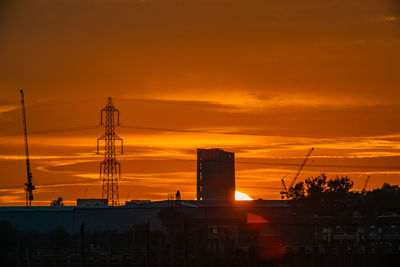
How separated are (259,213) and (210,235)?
57.0 metres

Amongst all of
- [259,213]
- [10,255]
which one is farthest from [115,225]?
[10,255]

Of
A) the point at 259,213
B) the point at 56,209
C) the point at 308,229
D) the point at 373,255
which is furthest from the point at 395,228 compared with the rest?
the point at 56,209

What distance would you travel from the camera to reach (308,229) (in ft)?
536

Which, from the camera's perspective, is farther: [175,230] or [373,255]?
[175,230]

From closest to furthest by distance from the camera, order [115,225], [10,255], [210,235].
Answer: [10,255]
[210,235]
[115,225]

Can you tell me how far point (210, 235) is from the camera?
134000mm

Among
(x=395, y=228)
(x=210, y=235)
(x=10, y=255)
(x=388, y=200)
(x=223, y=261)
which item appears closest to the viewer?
(x=223, y=261)

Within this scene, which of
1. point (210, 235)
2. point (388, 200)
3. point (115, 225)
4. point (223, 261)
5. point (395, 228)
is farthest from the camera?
point (388, 200)

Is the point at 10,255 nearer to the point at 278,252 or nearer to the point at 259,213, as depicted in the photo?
the point at 278,252

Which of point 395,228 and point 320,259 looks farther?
point 395,228

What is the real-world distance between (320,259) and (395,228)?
59.7 meters

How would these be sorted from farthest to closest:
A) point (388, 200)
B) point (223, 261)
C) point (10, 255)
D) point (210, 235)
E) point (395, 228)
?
point (388, 200), point (395, 228), point (210, 235), point (10, 255), point (223, 261)

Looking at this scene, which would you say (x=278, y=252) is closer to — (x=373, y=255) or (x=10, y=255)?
(x=373, y=255)

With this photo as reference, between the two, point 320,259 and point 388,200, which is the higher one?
point 388,200
